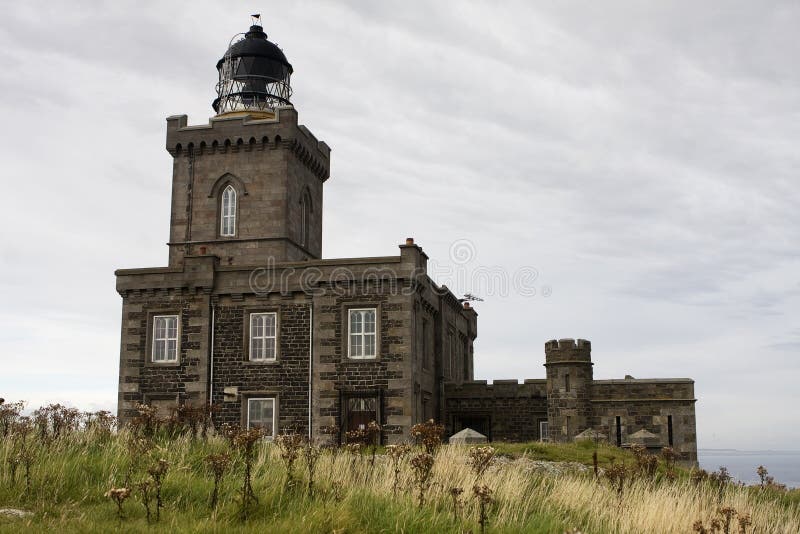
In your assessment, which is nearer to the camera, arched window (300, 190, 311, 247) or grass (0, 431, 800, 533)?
grass (0, 431, 800, 533)

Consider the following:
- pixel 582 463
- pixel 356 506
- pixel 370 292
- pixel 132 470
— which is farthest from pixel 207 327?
pixel 356 506

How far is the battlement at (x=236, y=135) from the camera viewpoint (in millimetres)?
31391

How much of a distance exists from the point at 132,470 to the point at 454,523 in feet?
15.3

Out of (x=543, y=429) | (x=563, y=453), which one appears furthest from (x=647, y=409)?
(x=563, y=453)

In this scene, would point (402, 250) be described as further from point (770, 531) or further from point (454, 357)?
point (770, 531)

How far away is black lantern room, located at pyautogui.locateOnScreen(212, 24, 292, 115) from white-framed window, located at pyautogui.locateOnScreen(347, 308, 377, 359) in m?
11.9

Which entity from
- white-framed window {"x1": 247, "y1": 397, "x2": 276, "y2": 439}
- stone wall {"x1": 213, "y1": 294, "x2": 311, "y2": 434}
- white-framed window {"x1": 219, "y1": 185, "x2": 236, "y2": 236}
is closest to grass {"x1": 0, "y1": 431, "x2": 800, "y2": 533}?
stone wall {"x1": 213, "y1": 294, "x2": 311, "y2": 434}

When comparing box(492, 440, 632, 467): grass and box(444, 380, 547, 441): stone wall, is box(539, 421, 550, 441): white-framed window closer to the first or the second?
box(444, 380, 547, 441): stone wall

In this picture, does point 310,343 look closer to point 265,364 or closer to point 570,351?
point 265,364

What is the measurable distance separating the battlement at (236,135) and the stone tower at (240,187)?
0.04 metres

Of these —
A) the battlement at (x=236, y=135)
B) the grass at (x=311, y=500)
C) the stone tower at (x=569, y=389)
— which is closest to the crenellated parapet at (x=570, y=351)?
the stone tower at (x=569, y=389)

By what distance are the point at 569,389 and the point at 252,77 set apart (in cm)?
1775

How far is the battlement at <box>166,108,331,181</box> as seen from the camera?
31391 millimetres

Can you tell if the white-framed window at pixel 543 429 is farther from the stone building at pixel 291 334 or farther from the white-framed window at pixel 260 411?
the white-framed window at pixel 260 411
